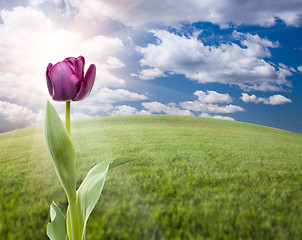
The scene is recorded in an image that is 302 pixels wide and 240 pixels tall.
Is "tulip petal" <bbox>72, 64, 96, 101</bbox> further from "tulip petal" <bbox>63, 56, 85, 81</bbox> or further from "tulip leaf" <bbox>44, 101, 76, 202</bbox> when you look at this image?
"tulip leaf" <bbox>44, 101, 76, 202</bbox>

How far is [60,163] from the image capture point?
79.7 inches

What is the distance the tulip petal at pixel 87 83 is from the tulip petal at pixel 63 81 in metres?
0.05

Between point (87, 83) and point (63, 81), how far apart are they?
0.19m

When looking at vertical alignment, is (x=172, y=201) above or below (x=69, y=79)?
below

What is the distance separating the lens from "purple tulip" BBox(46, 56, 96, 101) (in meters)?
2.06

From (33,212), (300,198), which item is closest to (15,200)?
(33,212)

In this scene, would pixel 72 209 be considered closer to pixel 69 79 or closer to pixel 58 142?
pixel 58 142

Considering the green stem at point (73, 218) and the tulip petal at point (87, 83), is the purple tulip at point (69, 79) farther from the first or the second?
the green stem at point (73, 218)

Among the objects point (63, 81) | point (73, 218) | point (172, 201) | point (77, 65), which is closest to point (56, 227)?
point (73, 218)

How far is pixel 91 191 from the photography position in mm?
2295

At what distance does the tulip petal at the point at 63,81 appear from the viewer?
6.76ft

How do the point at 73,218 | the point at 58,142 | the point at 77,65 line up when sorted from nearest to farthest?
the point at 58,142 < the point at 77,65 < the point at 73,218

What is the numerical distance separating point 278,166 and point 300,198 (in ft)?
8.39

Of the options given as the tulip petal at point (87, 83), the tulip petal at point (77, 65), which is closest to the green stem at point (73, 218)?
the tulip petal at point (87, 83)
